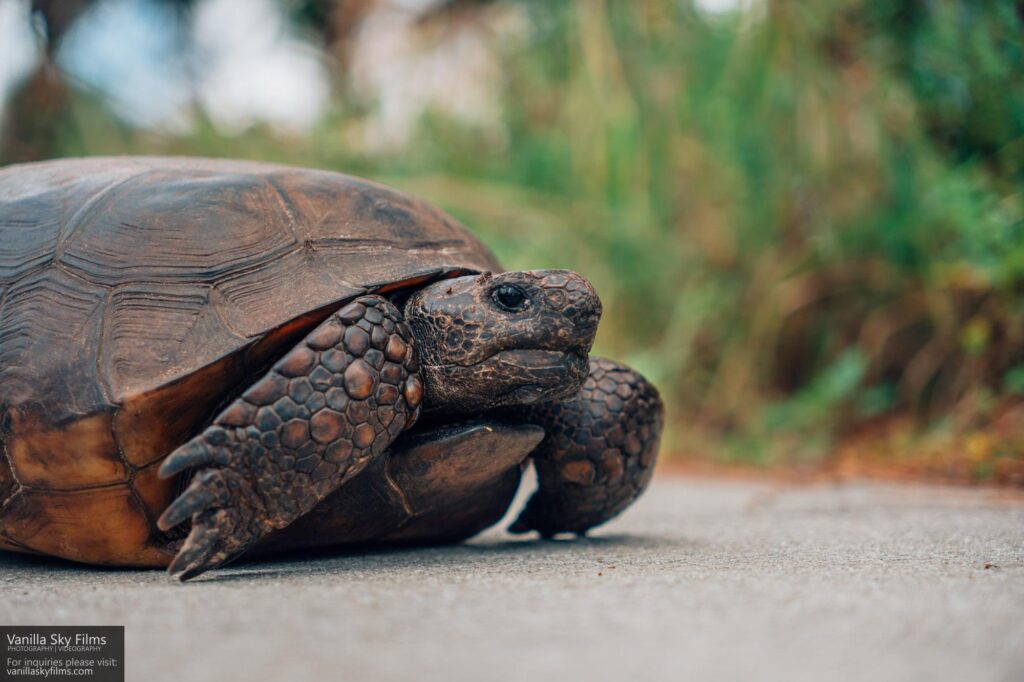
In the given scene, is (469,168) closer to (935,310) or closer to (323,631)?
(935,310)

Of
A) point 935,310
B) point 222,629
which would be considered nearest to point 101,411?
point 222,629

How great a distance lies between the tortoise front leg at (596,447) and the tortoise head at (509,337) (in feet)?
0.92

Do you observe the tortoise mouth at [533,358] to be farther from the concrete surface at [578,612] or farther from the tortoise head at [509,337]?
the concrete surface at [578,612]

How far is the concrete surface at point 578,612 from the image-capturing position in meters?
1.05

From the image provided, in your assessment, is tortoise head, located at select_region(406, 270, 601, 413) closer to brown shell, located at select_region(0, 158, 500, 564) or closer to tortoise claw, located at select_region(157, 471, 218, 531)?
brown shell, located at select_region(0, 158, 500, 564)

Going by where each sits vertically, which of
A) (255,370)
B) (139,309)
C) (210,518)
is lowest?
(210,518)

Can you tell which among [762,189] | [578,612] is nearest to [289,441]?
[578,612]

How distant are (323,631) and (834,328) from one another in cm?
610

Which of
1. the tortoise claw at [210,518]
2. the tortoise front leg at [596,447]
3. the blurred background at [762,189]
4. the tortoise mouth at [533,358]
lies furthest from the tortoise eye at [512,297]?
the blurred background at [762,189]

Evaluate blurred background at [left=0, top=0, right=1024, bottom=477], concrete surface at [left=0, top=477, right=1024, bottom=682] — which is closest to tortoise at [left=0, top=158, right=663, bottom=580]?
concrete surface at [left=0, top=477, right=1024, bottom=682]

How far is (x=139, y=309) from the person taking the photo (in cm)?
196

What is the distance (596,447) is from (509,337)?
0.50m

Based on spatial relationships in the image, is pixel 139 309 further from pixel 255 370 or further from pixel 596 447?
pixel 596 447

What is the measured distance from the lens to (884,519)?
9.19ft
